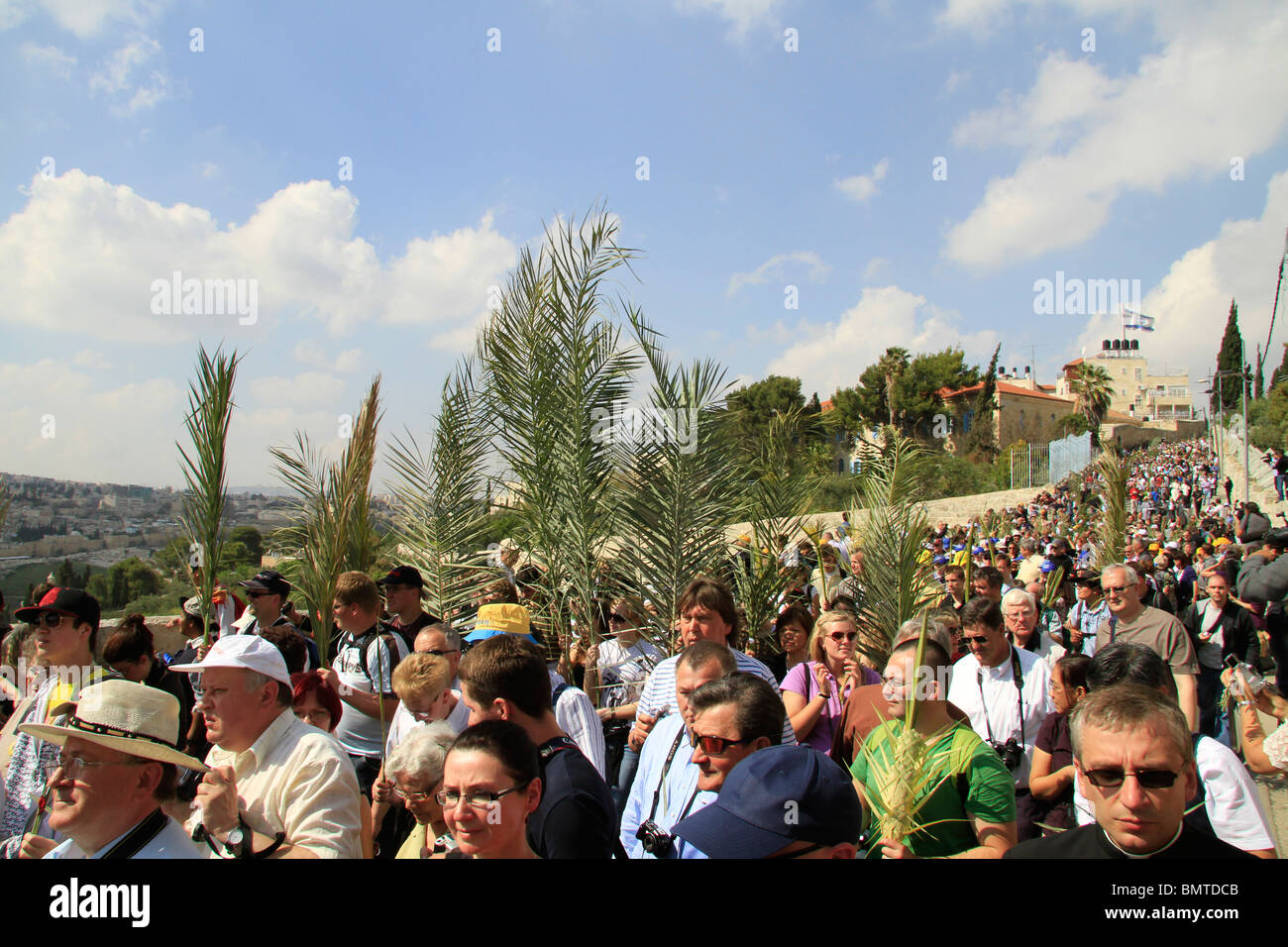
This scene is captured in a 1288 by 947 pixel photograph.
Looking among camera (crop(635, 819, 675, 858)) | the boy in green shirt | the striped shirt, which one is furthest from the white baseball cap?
the boy in green shirt

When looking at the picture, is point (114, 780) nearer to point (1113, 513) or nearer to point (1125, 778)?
point (1125, 778)

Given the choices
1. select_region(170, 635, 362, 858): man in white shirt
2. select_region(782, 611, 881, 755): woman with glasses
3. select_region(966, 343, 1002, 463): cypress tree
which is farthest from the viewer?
select_region(966, 343, 1002, 463): cypress tree

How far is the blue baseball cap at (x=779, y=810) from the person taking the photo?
186 cm

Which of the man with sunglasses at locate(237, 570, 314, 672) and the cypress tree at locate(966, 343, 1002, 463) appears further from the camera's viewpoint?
the cypress tree at locate(966, 343, 1002, 463)

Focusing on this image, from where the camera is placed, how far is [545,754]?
2.50 meters

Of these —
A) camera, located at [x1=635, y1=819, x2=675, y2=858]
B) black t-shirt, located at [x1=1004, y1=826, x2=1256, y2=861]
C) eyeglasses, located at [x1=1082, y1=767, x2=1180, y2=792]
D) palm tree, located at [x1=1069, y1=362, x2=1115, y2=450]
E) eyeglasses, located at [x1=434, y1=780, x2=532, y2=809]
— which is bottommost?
camera, located at [x1=635, y1=819, x2=675, y2=858]

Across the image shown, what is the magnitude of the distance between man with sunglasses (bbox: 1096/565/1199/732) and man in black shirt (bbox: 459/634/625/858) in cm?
368

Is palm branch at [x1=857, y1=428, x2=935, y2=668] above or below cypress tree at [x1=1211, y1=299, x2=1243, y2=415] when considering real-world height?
below

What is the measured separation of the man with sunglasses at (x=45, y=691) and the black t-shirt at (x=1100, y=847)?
2.72m

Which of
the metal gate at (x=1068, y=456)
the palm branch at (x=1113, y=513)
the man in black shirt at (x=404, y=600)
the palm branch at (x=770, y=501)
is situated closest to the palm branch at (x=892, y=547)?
the palm branch at (x=770, y=501)

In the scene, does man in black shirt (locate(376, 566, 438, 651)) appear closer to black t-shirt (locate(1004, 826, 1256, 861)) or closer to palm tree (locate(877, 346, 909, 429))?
black t-shirt (locate(1004, 826, 1256, 861))

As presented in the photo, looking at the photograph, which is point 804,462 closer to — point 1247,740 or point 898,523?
point 898,523

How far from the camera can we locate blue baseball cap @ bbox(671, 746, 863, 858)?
1863 millimetres

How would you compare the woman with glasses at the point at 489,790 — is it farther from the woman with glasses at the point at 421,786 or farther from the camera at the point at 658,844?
the woman with glasses at the point at 421,786
